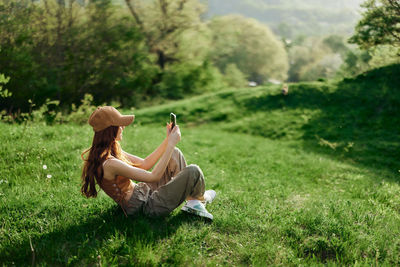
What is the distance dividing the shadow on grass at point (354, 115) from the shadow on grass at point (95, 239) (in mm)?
7175

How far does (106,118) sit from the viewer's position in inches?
135

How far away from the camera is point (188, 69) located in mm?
30109

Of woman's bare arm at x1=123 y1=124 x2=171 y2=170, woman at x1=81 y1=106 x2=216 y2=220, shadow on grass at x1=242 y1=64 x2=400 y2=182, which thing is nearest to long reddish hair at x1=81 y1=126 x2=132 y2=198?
woman at x1=81 y1=106 x2=216 y2=220

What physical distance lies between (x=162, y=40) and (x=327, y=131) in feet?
69.0

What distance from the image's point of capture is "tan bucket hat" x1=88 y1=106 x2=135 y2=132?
3.39 meters

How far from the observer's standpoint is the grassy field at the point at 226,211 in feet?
10.9

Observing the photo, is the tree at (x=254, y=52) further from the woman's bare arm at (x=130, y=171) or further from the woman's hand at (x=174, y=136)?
the woman's bare arm at (x=130, y=171)

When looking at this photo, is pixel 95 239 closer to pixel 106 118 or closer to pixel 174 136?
pixel 106 118

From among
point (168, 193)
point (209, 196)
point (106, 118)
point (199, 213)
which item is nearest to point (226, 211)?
point (209, 196)

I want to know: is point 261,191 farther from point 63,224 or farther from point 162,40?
point 162,40

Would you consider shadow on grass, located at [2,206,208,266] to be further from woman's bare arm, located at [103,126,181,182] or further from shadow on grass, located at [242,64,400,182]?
shadow on grass, located at [242,64,400,182]

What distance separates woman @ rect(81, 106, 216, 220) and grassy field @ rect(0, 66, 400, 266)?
240 mm

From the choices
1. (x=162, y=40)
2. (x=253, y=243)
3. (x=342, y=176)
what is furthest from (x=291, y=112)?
(x=162, y=40)

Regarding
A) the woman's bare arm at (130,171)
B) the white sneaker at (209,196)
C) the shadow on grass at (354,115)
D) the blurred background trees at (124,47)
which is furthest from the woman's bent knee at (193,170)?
the blurred background trees at (124,47)
